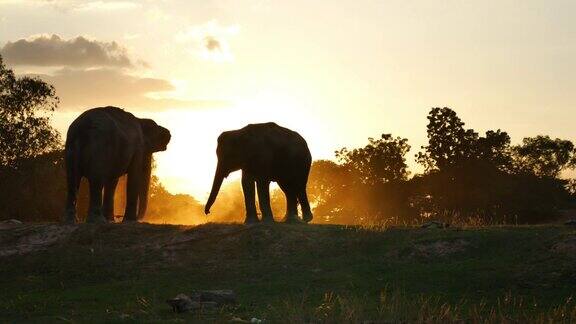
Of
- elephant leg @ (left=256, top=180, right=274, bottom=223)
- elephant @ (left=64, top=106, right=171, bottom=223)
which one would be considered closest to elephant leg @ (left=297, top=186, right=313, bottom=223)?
elephant leg @ (left=256, top=180, right=274, bottom=223)

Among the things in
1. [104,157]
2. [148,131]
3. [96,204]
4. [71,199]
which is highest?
[148,131]

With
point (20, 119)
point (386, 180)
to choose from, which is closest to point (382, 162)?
point (386, 180)

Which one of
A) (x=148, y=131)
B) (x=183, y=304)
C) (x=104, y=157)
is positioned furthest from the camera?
(x=148, y=131)

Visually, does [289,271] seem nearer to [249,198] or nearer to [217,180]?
[249,198]

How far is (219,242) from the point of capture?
85.4 ft

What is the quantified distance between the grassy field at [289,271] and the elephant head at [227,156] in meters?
4.18

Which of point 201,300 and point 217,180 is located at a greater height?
point 217,180

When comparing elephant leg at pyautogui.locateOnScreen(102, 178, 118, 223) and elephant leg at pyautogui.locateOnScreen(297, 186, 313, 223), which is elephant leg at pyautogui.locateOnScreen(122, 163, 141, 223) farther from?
elephant leg at pyautogui.locateOnScreen(297, 186, 313, 223)

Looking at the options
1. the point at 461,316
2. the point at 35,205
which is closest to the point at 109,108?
the point at 461,316

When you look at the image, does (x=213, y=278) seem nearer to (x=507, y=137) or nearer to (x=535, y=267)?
(x=535, y=267)

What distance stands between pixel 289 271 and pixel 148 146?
12.6 meters

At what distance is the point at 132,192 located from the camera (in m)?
32.1

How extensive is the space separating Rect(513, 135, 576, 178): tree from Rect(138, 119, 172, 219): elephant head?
59389 millimetres

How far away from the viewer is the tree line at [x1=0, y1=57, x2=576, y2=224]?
5281cm
